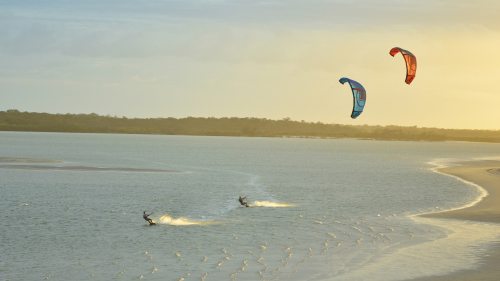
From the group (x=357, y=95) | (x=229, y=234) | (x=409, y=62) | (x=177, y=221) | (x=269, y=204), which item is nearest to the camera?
(x=229, y=234)

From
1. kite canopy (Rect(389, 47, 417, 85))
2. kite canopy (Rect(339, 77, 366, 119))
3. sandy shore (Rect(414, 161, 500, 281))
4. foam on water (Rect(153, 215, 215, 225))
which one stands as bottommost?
foam on water (Rect(153, 215, 215, 225))

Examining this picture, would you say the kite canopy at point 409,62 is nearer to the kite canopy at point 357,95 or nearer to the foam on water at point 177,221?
the kite canopy at point 357,95

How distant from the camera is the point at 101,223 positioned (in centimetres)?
2627

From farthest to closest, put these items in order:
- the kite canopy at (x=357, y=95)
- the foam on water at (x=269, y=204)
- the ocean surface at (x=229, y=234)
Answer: the kite canopy at (x=357, y=95), the foam on water at (x=269, y=204), the ocean surface at (x=229, y=234)

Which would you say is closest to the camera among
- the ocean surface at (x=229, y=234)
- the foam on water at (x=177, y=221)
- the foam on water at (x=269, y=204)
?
the ocean surface at (x=229, y=234)

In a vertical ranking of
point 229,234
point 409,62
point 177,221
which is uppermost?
point 409,62

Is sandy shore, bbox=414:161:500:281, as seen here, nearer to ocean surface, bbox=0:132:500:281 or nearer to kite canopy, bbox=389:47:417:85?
ocean surface, bbox=0:132:500:281

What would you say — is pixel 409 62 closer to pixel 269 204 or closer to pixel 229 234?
pixel 269 204

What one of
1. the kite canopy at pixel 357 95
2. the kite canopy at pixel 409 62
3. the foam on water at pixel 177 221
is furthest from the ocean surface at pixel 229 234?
the kite canopy at pixel 409 62

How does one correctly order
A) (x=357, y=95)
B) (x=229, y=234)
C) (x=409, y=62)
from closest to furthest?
1. (x=229, y=234)
2. (x=409, y=62)
3. (x=357, y=95)

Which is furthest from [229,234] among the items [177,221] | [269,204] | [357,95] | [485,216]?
[357,95]

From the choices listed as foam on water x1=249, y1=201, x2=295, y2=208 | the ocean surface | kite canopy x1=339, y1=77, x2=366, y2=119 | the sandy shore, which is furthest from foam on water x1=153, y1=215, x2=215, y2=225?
kite canopy x1=339, y1=77, x2=366, y2=119

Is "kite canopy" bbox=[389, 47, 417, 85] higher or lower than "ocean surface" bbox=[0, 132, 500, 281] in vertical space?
higher

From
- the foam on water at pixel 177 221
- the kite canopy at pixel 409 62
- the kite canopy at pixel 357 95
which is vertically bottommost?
the foam on water at pixel 177 221
